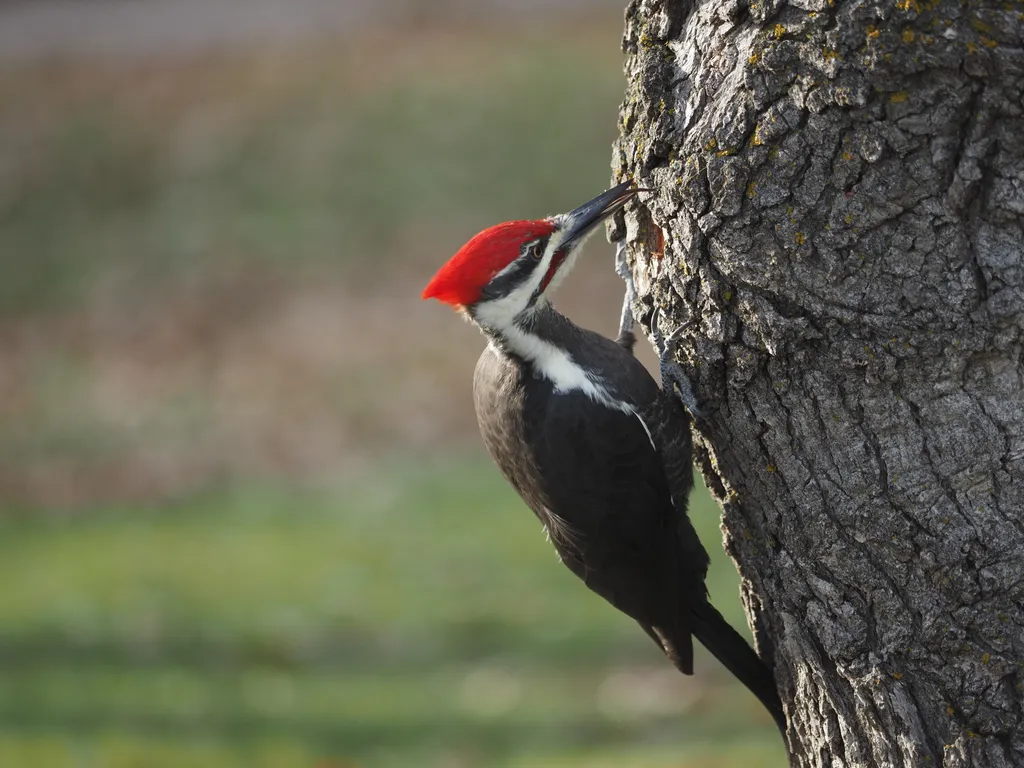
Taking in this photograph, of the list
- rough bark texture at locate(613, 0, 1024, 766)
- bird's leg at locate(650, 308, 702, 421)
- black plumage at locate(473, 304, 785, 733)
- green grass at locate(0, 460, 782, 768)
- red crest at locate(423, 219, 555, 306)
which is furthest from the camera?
green grass at locate(0, 460, 782, 768)

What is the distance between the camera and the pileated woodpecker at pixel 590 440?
3094mm

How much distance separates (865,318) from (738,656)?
3.93ft

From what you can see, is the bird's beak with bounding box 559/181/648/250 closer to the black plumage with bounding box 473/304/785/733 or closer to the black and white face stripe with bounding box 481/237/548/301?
the black and white face stripe with bounding box 481/237/548/301

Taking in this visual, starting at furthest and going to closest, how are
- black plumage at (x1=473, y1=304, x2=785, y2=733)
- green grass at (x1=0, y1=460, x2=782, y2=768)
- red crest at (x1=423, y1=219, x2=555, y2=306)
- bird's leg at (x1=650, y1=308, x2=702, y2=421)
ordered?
green grass at (x1=0, y1=460, x2=782, y2=768) → black plumage at (x1=473, y1=304, x2=785, y2=733) → red crest at (x1=423, y1=219, x2=555, y2=306) → bird's leg at (x1=650, y1=308, x2=702, y2=421)

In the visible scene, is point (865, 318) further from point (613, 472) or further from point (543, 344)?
point (543, 344)

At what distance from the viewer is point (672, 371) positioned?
288 cm

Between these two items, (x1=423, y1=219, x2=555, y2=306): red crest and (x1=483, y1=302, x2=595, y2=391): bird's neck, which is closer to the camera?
(x1=423, y1=219, x2=555, y2=306): red crest

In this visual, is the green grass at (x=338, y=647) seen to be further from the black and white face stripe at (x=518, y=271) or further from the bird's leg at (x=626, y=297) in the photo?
the black and white face stripe at (x=518, y=271)

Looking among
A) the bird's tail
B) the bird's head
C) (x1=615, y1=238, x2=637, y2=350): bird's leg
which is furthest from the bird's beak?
the bird's tail

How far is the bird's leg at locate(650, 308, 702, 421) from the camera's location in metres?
2.75

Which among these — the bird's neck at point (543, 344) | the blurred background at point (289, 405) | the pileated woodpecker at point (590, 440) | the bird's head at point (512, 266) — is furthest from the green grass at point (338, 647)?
the bird's head at point (512, 266)

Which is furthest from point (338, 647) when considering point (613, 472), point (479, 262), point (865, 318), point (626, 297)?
point (865, 318)

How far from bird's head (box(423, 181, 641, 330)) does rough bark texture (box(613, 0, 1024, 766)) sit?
47 cm

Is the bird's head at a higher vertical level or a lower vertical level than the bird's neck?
higher
